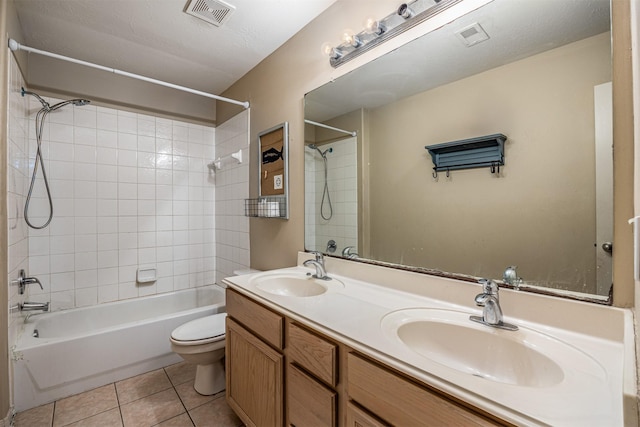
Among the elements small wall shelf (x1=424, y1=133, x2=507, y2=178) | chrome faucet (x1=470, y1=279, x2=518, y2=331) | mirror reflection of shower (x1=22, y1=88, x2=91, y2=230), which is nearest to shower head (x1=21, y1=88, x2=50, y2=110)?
mirror reflection of shower (x1=22, y1=88, x2=91, y2=230)

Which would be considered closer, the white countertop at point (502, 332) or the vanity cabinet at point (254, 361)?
the white countertop at point (502, 332)

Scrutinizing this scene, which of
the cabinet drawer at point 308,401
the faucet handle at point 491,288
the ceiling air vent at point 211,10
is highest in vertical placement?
the ceiling air vent at point 211,10

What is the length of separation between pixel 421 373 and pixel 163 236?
2.83m

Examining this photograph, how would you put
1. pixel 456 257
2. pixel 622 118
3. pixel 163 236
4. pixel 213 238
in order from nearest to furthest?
pixel 622 118 → pixel 456 257 → pixel 163 236 → pixel 213 238

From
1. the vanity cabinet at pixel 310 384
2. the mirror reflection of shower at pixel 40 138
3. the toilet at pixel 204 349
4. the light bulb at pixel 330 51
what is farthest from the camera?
the mirror reflection of shower at pixel 40 138

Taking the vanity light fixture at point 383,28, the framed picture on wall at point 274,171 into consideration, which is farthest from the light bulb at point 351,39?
the framed picture on wall at point 274,171

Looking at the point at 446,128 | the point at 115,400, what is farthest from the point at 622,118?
the point at 115,400

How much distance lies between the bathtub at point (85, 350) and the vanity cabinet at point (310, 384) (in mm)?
946

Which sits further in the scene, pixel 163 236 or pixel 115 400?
pixel 163 236

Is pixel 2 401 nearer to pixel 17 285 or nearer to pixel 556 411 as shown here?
pixel 17 285

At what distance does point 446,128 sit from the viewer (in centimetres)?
122

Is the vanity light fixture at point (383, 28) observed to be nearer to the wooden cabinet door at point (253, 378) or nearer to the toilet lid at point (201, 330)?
the wooden cabinet door at point (253, 378)

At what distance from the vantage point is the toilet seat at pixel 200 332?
175cm

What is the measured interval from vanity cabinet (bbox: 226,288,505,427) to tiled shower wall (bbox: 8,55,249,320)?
1266 mm
